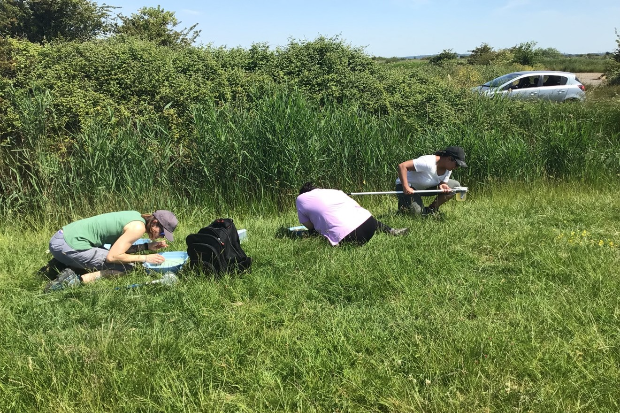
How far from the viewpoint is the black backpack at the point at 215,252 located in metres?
3.81

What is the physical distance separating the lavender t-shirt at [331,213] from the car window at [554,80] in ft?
44.2

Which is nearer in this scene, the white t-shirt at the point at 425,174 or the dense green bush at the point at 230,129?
the white t-shirt at the point at 425,174

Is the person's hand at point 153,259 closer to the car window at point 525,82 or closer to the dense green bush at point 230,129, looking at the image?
the dense green bush at point 230,129

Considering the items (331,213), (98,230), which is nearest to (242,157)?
(331,213)

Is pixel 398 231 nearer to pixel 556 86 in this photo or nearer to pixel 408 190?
pixel 408 190

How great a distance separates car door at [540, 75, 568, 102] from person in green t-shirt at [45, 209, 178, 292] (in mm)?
14843

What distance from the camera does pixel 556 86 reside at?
15.0 metres

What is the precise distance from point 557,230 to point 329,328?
3.36m

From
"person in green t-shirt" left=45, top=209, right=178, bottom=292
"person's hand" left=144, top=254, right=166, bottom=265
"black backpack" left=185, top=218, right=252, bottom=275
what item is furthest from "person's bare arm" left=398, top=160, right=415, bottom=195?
"person's hand" left=144, top=254, right=166, bottom=265

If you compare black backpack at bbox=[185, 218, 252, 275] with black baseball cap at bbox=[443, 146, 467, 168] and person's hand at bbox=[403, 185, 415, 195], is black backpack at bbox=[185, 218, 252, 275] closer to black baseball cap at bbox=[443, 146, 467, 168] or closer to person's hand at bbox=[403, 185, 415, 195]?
person's hand at bbox=[403, 185, 415, 195]

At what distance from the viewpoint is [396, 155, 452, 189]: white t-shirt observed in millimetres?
5660

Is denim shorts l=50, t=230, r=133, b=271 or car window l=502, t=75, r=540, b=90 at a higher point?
car window l=502, t=75, r=540, b=90

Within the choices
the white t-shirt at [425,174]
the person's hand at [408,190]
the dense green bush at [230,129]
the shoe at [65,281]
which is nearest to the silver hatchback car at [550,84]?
the dense green bush at [230,129]

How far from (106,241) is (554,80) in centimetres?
1576
